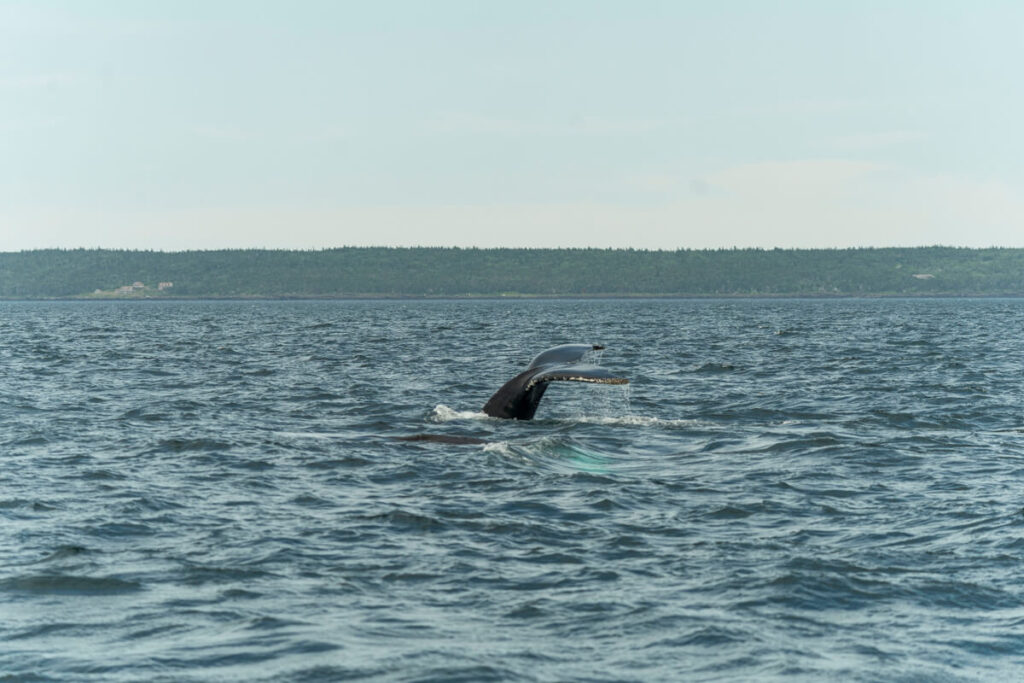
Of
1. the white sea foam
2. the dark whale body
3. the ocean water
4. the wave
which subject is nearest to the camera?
the ocean water

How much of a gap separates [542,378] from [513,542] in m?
8.36

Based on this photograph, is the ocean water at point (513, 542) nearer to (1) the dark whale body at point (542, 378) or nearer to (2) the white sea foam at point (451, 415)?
(2) the white sea foam at point (451, 415)

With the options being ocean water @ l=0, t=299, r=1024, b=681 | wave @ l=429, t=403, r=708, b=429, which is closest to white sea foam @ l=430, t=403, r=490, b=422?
wave @ l=429, t=403, r=708, b=429

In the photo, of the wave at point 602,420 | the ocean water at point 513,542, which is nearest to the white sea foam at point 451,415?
the wave at point 602,420

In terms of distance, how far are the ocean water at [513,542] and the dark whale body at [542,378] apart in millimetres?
452

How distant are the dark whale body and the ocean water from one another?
452mm

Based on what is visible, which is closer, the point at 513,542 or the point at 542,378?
the point at 513,542

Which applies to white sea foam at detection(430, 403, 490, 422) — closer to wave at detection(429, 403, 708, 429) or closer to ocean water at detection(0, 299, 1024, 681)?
wave at detection(429, 403, 708, 429)

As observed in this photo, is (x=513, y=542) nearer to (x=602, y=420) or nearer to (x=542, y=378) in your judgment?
(x=542, y=378)

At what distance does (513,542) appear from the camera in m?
13.7

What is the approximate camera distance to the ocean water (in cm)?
987

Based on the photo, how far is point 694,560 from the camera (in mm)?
12906

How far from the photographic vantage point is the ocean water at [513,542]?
9867mm

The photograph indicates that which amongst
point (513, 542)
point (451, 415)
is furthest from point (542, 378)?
point (513, 542)
